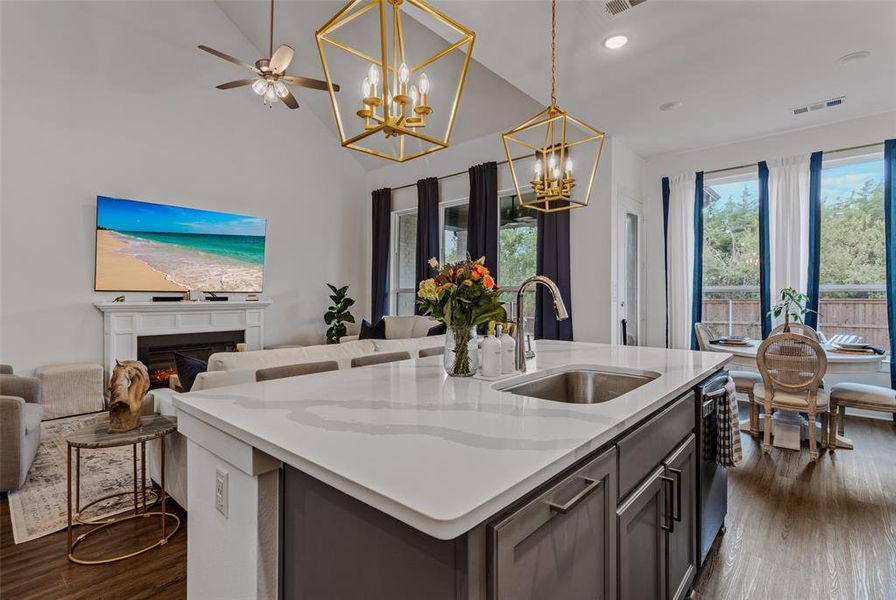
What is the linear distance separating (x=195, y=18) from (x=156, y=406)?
5111 mm

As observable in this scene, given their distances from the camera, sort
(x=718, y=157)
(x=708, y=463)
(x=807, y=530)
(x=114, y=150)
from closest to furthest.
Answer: (x=708, y=463)
(x=807, y=530)
(x=114, y=150)
(x=718, y=157)

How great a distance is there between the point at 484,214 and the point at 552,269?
3.98 ft

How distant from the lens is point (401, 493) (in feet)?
2.38

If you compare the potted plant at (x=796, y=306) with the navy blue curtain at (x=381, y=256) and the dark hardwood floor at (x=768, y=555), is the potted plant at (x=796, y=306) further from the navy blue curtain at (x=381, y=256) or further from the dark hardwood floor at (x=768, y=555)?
the navy blue curtain at (x=381, y=256)

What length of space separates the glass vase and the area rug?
6.10 feet

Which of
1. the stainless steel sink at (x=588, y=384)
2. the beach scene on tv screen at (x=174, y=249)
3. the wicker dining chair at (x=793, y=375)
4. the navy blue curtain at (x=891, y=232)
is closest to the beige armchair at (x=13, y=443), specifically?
the beach scene on tv screen at (x=174, y=249)

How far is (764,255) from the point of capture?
191 inches

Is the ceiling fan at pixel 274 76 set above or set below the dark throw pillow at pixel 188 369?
above

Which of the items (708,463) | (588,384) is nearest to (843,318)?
(708,463)

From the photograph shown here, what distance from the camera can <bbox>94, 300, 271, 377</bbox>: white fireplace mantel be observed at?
480 centimetres

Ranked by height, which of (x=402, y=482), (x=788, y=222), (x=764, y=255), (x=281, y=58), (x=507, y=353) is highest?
(x=281, y=58)

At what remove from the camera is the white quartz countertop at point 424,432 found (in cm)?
74

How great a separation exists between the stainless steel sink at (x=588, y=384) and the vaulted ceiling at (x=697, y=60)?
7.70 feet

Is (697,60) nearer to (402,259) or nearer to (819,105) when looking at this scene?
(819,105)
